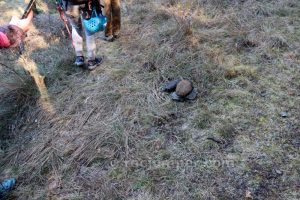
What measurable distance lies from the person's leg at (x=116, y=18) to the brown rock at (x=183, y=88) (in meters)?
2.02

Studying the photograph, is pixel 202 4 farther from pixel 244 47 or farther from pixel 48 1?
pixel 48 1

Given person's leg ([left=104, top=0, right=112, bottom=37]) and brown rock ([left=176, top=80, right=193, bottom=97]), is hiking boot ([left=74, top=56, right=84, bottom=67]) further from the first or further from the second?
brown rock ([left=176, top=80, right=193, bottom=97])

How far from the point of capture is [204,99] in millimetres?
3986

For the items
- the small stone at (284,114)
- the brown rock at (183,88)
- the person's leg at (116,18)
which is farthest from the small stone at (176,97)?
the person's leg at (116,18)

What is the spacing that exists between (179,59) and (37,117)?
2.01m

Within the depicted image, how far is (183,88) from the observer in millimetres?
3988

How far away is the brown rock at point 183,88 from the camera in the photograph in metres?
3.98

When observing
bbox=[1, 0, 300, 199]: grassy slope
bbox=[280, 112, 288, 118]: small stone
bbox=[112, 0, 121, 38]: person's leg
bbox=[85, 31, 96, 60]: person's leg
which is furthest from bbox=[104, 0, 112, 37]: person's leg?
bbox=[280, 112, 288, 118]: small stone

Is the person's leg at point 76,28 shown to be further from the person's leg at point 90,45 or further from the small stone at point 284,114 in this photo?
the small stone at point 284,114

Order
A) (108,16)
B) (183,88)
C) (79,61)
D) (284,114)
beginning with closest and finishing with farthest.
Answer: (284,114) → (183,88) → (79,61) → (108,16)

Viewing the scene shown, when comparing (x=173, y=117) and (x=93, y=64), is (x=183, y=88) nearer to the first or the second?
(x=173, y=117)

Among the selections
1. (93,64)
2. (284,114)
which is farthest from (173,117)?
(93,64)

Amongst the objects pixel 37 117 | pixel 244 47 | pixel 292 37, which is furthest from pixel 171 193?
pixel 292 37

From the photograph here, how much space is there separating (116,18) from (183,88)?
2155mm
